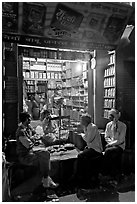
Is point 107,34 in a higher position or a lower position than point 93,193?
higher

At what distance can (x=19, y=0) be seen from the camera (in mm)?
2971

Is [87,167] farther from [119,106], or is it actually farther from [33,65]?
[33,65]

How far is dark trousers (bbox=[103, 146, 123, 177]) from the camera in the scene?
3.37 m

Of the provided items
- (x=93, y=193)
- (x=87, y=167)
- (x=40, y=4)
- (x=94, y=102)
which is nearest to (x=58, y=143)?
(x=87, y=167)

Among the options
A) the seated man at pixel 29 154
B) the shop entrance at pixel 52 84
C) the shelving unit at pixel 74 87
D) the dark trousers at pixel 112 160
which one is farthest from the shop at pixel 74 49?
the shop entrance at pixel 52 84

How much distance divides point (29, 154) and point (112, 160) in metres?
1.50

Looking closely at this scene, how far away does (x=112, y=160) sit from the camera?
3404 millimetres

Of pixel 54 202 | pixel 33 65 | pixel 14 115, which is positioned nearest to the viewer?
pixel 54 202

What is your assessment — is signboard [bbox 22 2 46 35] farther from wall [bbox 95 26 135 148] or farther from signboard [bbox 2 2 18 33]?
wall [bbox 95 26 135 148]

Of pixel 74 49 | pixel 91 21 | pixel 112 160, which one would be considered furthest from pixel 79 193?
pixel 91 21

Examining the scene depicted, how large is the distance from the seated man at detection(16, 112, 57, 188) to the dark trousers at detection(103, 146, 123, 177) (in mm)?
1019

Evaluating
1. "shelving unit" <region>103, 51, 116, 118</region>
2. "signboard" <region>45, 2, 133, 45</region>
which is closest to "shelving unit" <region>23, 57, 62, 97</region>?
"shelving unit" <region>103, 51, 116, 118</region>

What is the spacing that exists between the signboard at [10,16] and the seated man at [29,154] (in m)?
1.52

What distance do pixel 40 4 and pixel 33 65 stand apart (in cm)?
519
